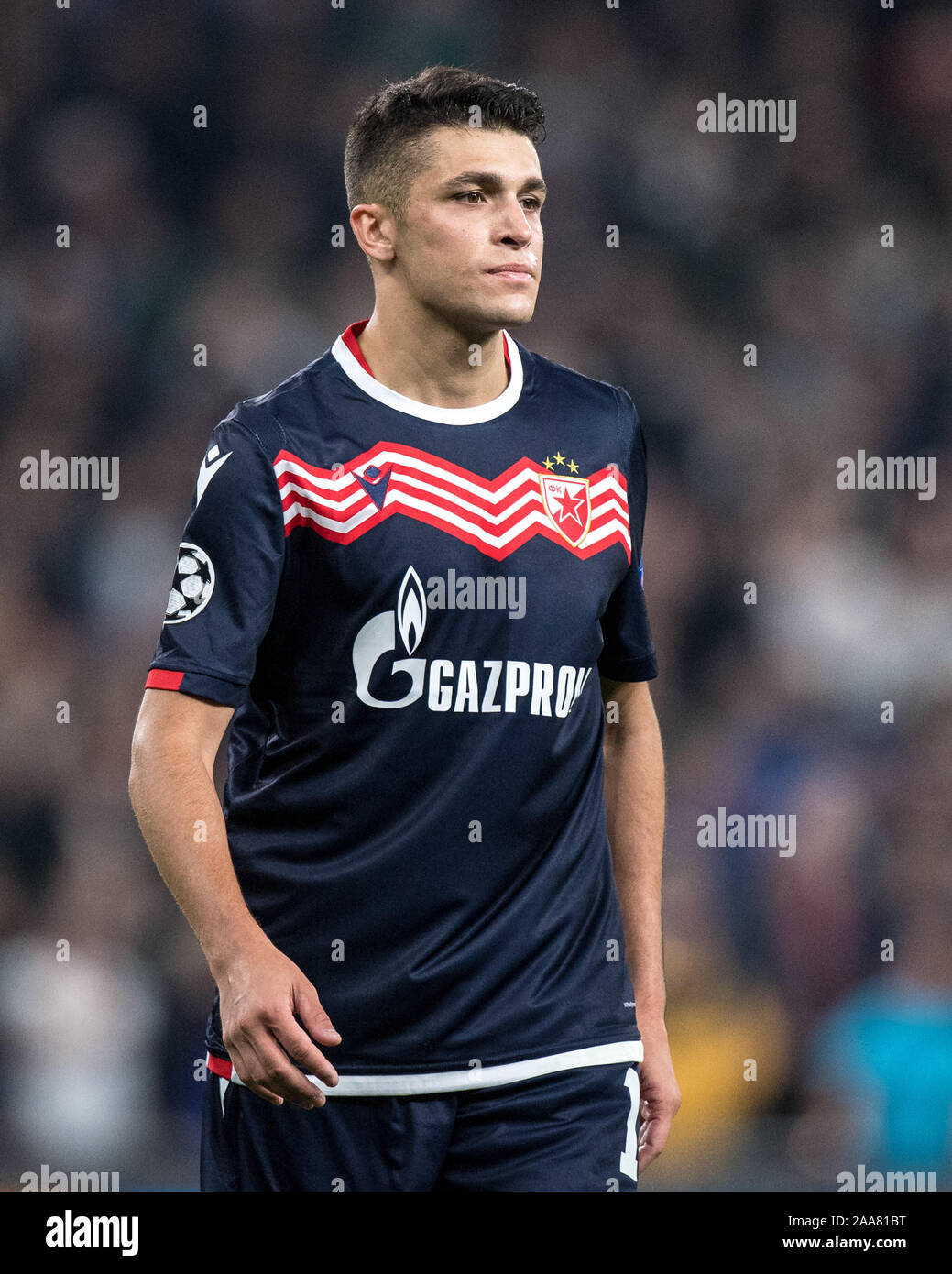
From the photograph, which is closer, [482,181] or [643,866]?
[482,181]

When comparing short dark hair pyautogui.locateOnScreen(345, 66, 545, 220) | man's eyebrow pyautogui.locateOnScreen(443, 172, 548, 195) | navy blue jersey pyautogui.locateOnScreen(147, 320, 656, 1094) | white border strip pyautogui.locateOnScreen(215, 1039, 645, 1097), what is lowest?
white border strip pyautogui.locateOnScreen(215, 1039, 645, 1097)

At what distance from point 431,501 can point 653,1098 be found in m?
1.04

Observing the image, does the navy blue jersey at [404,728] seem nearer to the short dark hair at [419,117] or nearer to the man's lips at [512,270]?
the man's lips at [512,270]

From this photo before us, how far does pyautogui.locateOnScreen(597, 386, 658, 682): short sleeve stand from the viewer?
2.85 m

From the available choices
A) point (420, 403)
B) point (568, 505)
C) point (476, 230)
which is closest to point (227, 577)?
point (420, 403)

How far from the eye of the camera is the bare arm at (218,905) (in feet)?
7.25

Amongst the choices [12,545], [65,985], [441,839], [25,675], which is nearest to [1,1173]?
[65,985]

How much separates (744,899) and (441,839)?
2.96 m

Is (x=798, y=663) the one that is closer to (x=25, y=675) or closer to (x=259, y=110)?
(x=25, y=675)

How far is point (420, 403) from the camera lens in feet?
8.77

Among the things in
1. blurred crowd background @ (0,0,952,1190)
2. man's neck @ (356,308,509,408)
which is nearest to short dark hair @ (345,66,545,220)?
man's neck @ (356,308,509,408)

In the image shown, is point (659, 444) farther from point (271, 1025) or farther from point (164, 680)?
point (271, 1025)

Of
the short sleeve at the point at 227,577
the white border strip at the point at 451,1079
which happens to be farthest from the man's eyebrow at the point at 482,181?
the white border strip at the point at 451,1079

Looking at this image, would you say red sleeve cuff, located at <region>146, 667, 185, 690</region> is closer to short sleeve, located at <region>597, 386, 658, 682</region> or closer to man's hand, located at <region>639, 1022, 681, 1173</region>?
short sleeve, located at <region>597, 386, 658, 682</region>
